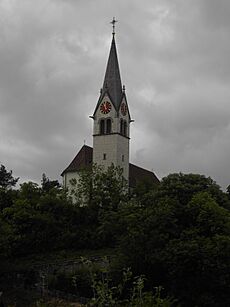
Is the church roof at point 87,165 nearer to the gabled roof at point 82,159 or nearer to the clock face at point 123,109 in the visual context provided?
the gabled roof at point 82,159

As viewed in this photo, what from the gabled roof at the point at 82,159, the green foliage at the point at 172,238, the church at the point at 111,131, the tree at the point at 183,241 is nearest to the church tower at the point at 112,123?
the church at the point at 111,131

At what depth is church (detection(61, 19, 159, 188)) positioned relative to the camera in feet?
260

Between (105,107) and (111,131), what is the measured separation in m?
3.44

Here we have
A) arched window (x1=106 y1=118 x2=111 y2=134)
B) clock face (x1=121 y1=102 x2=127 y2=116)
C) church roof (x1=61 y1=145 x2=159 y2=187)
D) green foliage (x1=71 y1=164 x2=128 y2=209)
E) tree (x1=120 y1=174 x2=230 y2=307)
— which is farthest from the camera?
clock face (x1=121 y1=102 x2=127 y2=116)

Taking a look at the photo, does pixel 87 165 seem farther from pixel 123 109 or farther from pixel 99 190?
pixel 99 190

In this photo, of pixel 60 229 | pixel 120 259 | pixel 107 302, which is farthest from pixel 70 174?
pixel 107 302

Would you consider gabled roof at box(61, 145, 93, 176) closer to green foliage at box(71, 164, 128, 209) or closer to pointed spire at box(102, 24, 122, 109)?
pointed spire at box(102, 24, 122, 109)

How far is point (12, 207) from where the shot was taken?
5500 cm

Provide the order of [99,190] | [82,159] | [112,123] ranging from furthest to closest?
1. [112,123]
2. [82,159]
3. [99,190]

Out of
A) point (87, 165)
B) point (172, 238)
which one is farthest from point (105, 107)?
point (172, 238)

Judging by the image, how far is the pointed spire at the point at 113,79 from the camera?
3189 inches

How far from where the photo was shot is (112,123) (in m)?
80.6

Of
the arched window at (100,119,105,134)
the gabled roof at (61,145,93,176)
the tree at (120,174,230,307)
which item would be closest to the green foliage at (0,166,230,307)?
the tree at (120,174,230,307)

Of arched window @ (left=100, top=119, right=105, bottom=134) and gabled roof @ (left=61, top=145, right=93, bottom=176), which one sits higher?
arched window @ (left=100, top=119, right=105, bottom=134)
